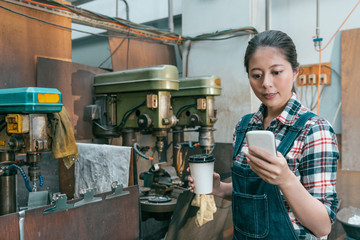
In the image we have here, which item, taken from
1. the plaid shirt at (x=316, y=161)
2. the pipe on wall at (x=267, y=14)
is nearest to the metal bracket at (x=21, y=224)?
the plaid shirt at (x=316, y=161)

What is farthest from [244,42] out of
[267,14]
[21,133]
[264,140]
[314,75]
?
[264,140]

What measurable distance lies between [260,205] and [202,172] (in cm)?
23

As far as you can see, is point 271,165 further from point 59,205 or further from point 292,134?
point 59,205

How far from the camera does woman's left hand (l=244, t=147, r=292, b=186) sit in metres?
0.67

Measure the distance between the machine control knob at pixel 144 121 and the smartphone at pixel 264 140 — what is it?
143 cm

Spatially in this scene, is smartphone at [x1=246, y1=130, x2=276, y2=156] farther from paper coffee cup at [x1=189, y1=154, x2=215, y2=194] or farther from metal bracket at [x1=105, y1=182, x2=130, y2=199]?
metal bracket at [x1=105, y1=182, x2=130, y2=199]

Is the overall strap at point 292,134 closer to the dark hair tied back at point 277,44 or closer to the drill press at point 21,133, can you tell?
the dark hair tied back at point 277,44

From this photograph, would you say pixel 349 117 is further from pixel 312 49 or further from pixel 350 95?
pixel 312 49

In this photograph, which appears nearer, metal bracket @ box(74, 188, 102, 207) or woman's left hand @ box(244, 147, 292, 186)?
woman's left hand @ box(244, 147, 292, 186)

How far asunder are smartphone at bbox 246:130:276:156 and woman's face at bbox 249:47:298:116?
0.79ft

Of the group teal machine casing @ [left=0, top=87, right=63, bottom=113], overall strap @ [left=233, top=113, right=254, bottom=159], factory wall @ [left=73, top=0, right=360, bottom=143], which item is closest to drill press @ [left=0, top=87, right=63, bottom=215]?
teal machine casing @ [left=0, top=87, right=63, bottom=113]

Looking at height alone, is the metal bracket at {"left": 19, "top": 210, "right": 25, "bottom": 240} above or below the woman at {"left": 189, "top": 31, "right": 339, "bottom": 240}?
below

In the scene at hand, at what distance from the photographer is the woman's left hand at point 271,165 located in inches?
26.5

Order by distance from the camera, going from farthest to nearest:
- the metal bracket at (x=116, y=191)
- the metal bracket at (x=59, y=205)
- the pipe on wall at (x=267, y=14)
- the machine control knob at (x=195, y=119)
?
1. the pipe on wall at (x=267, y=14)
2. the machine control knob at (x=195, y=119)
3. the metal bracket at (x=116, y=191)
4. the metal bracket at (x=59, y=205)
